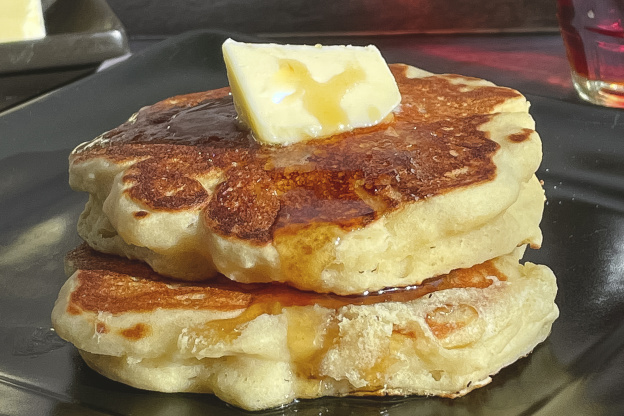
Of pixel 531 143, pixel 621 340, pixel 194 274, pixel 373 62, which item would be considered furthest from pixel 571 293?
pixel 194 274

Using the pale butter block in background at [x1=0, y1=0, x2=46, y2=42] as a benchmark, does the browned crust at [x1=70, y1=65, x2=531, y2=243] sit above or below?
above

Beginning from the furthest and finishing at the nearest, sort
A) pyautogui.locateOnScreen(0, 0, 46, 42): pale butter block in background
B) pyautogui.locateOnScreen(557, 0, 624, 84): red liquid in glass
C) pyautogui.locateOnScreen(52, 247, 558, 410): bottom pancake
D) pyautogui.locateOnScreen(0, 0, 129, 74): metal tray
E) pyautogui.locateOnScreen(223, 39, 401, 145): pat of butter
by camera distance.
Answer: pyautogui.locateOnScreen(0, 0, 46, 42): pale butter block in background → pyautogui.locateOnScreen(0, 0, 129, 74): metal tray → pyautogui.locateOnScreen(557, 0, 624, 84): red liquid in glass → pyautogui.locateOnScreen(223, 39, 401, 145): pat of butter → pyautogui.locateOnScreen(52, 247, 558, 410): bottom pancake

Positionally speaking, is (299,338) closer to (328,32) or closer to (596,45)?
(596,45)

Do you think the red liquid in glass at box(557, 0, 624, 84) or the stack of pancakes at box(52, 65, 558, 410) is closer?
the stack of pancakes at box(52, 65, 558, 410)

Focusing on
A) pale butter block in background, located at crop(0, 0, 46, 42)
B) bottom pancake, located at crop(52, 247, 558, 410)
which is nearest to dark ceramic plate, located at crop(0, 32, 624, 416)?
bottom pancake, located at crop(52, 247, 558, 410)

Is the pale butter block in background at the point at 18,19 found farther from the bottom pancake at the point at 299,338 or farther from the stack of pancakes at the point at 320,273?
the bottom pancake at the point at 299,338

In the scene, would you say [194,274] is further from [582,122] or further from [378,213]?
[582,122]

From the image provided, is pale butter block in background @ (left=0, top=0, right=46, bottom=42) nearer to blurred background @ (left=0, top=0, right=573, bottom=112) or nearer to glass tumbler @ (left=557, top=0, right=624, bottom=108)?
blurred background @ (left=0, top=0, right=573, bottom=112)
